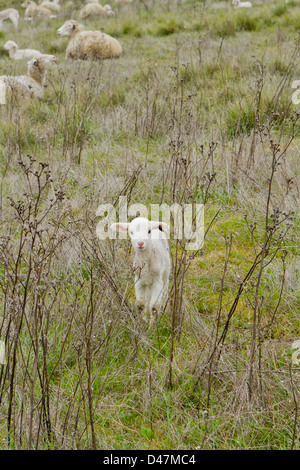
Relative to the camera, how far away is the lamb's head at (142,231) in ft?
9.04

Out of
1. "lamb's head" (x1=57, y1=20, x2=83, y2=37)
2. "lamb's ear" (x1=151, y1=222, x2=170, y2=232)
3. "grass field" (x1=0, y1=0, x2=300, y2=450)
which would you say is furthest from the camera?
"lamb's head" (x1=57, y1=20, x2=83, y2=37)

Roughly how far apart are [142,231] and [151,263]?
11.3 inches

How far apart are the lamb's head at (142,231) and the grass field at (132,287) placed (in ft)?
0.67

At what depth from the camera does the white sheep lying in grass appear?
2.84 metres

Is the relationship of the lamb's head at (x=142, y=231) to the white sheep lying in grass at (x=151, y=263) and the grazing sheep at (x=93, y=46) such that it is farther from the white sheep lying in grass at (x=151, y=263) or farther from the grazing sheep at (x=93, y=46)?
the grazing sheep at (x=93, y=46)

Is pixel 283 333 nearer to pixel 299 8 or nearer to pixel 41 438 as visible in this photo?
pixel 41 438

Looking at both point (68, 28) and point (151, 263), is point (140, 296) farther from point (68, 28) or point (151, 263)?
point (68, 28)

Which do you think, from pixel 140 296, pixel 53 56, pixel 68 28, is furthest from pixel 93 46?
pixel 140 296

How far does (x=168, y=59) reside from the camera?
8.62 meters

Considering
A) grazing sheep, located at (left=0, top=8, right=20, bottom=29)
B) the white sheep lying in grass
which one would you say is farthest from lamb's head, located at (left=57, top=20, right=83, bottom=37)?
the white sheep lying in grass

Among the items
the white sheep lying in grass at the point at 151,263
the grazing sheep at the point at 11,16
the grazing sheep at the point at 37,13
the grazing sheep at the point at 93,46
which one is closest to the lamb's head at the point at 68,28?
the grazing sheep at the point at 93,46

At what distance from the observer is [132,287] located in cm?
316

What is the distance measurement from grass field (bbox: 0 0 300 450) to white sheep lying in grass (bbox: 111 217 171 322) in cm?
9

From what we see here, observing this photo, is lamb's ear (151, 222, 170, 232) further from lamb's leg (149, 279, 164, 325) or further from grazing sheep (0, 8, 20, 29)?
grazing sheep (0, 8, 20, 29)
